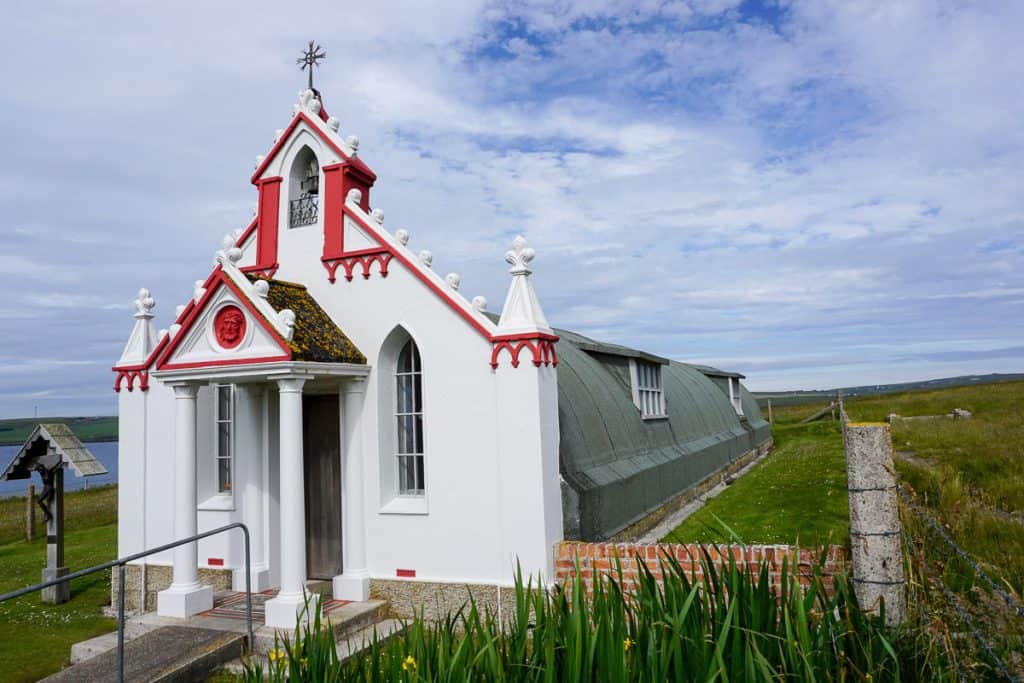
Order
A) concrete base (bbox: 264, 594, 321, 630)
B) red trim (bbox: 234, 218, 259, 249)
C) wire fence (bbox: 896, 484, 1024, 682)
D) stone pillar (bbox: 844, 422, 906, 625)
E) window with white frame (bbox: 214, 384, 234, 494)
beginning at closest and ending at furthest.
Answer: wire fence (bbox: 896, 484, 1024, 682) → stone pillar (bbox: 844, 422, 906, 625) → concrete base (bbox: 264, 594, 321, 630) → window with white frame (bbox: 214, 384, 234, 494) → red trim (bbox: 234, 218, 259, 249)

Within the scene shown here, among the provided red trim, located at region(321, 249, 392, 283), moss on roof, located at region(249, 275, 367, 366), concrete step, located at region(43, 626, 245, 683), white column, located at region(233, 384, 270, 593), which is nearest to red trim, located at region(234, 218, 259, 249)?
moss on roof, located at region(249, 275, 367, 366)

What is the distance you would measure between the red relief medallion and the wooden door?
1838 millimetres

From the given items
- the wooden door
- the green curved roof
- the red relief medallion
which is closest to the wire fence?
the green curved roof

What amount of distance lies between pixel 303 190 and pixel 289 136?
32.2 inches

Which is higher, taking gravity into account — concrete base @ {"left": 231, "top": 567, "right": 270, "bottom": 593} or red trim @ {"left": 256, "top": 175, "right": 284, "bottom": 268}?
red trim @ {"left": 256, "top": 175, "right": 284, "bottom": 268}

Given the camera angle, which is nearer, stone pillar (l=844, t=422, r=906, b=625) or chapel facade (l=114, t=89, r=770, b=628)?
stone pillar (l=844, t=422, r=906, b=625)

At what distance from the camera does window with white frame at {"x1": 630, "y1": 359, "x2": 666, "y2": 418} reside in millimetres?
15180

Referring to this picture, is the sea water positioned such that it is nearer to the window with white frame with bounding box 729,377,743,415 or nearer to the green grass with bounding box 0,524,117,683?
the green grass with bounding box 0,524,117,683

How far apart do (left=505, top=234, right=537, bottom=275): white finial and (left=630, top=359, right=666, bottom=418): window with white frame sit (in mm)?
6402

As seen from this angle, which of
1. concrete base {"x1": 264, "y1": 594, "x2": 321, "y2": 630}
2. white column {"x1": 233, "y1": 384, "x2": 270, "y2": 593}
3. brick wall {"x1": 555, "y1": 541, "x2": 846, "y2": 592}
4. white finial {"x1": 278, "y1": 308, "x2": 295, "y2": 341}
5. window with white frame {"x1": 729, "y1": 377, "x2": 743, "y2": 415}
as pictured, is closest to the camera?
brick wall {"x1": 555, "y1": 541, "x2": 846, "y2": 592}

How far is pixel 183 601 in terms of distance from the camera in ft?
30.9

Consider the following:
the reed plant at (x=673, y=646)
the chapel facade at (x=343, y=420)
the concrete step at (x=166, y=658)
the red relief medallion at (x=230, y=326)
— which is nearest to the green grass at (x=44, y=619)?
the chapel facade at (x=343, y=420)

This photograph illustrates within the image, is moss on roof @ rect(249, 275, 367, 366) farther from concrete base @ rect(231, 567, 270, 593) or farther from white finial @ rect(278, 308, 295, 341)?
concrete base @ rect(231, 567, 270, 593)

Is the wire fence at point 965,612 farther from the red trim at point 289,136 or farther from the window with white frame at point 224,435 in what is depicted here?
the window with white frame at point 224,435
